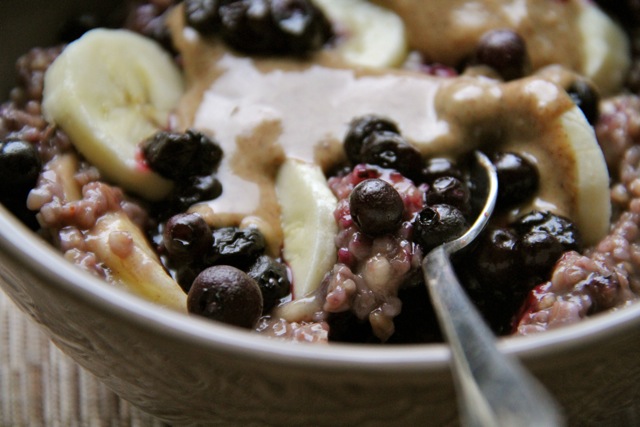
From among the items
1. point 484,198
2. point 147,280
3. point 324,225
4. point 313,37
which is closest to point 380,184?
point 324,225

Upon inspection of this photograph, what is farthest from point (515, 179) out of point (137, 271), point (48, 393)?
point (48, 393)

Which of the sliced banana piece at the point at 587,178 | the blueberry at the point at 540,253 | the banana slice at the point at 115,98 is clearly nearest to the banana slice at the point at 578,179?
the sliced banana piece at the point at 587,178

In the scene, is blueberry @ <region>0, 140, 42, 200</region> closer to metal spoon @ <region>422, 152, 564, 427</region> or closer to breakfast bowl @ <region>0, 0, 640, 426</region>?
breakfast bowl @ <region>0, 0, 640, 426</region>

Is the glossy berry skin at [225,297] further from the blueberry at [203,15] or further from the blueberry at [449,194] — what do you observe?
the blueberry at [203,15]

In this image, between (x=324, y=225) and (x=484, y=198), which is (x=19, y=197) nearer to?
(x=324, y=225)

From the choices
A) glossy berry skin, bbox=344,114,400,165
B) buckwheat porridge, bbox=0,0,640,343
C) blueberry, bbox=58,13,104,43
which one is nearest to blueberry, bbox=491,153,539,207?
buckwheat porridge, bbox=0,0,640,343

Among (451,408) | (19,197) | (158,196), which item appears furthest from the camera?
(158,196)
